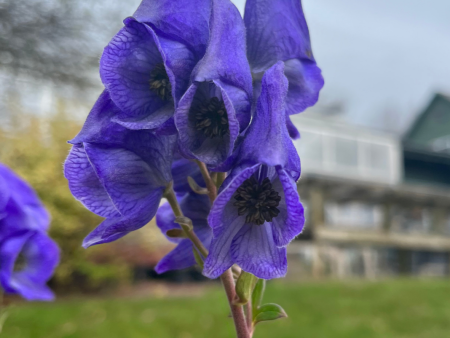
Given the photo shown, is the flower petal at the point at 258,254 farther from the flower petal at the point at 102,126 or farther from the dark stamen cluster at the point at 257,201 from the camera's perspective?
the flower petal at the point at 102,126

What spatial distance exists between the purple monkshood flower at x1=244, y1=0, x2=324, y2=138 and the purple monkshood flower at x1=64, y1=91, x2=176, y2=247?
0.47ft

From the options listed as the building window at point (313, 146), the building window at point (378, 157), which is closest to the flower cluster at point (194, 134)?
the building window at point (313, 146)

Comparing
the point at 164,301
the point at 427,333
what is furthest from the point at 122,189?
the point at 164,301

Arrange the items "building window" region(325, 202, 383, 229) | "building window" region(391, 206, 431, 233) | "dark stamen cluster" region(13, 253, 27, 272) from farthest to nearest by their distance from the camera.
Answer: "building window" region(325, 202, 383, 229) → "building window" region(391, 206, 431, 233) → "dark stamen cluster" region(13, 253, 27, 272)

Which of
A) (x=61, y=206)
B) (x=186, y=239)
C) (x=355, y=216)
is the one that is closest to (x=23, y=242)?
(x=186, y=239)

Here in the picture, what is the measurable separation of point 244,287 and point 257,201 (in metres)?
0.08

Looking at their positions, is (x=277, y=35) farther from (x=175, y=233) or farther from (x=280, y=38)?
(x=175, y=233)

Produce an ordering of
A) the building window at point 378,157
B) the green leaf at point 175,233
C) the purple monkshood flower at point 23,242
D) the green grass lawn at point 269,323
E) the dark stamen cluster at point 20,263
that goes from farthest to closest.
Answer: the building window at point 378,157, the green grass lawn at point 269,323, the dark stamen cluster at point 20,263, the purple monkshood flower at point 23,242, the green leaf at point 175,233

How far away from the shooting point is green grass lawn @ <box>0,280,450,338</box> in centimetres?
295

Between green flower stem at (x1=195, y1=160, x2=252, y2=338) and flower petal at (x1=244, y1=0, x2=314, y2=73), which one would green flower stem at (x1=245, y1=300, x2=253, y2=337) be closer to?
green flower stem at (x1=195, y1=160, x2=252, y2=338)

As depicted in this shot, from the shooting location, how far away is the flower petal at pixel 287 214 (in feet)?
1.28

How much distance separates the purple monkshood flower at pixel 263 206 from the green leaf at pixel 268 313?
0.28 feet

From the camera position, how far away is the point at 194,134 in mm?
436

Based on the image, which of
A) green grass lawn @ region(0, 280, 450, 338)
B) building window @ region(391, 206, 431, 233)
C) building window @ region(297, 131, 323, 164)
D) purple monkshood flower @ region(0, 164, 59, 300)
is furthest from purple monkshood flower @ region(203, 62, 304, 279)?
building window @ region(297, 131, 323, 164)
